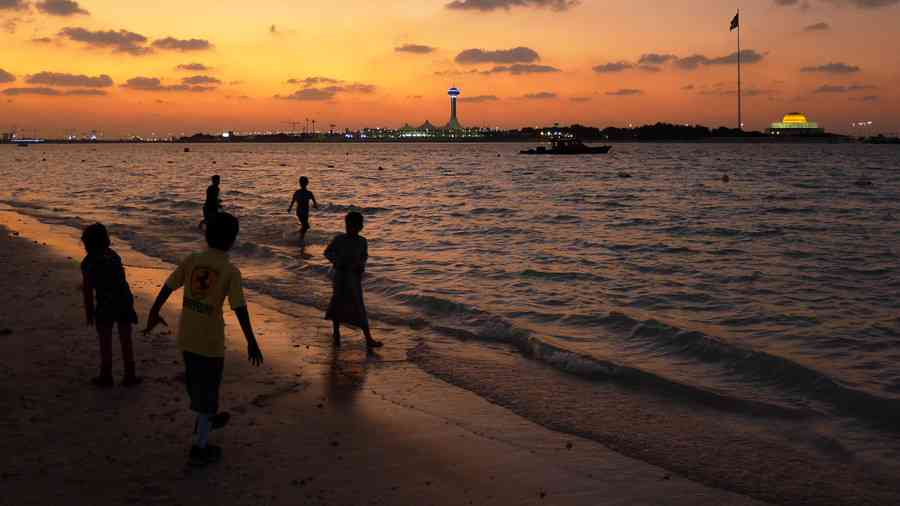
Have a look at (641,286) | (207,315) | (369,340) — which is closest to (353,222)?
(369,340)

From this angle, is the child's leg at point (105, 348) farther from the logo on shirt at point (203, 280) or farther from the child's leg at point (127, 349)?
the logo on shirt at point (203, 280)

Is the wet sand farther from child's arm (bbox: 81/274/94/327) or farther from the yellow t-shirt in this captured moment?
the yellow t-shirt

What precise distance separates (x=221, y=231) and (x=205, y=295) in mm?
487

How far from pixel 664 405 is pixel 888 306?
760 cm

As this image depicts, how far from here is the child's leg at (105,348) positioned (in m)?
7.19

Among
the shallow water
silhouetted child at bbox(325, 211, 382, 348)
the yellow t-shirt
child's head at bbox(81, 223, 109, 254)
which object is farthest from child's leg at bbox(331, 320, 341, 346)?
the yellow t-shirt

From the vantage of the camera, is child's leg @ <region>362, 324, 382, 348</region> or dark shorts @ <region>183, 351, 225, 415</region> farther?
child's leg @ <region>362, 324, 382, 348</region>

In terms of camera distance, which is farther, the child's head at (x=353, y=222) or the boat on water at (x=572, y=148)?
the boat on water at (x=572, y=148)

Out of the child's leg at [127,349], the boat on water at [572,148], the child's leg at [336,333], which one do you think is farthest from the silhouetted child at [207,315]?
the boat on water at [572,148]

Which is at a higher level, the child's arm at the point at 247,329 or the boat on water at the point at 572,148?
the boat on water at the point at 572,148

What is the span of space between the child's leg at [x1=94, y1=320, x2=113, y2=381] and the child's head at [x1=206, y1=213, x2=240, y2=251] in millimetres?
2638

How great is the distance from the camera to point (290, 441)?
19.9 feet

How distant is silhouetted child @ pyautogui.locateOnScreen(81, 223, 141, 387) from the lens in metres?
7.03

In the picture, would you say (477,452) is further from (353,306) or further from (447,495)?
Answer: (353,306)
